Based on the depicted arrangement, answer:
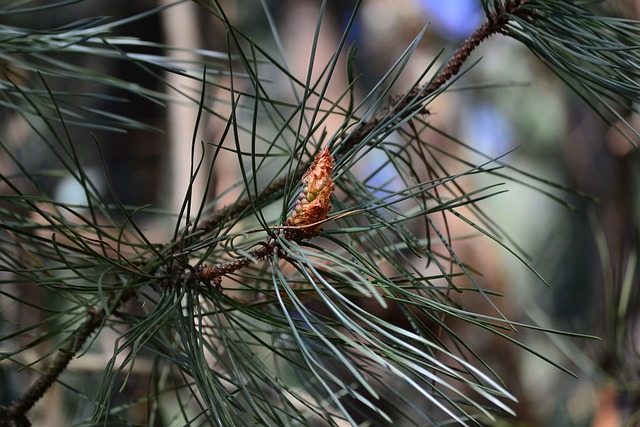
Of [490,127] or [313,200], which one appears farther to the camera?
[490,127]

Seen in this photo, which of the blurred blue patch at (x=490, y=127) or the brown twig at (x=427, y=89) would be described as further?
the blurred blue patch at (x=490, y=127)

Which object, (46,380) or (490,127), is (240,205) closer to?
(46,380)

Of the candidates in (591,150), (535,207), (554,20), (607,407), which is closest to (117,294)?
(554,20)

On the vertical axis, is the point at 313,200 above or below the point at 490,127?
below

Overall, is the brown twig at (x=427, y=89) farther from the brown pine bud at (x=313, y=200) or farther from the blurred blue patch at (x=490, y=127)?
the blurred blue patch at (x=490, y=127)

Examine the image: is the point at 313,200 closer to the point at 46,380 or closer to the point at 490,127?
the point at 46,380

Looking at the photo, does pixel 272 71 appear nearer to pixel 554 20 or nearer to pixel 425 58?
pixel 425 58

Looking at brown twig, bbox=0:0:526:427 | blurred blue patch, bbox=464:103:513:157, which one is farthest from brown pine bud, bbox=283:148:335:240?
blurred blue patch, bbox=464:103:513:157

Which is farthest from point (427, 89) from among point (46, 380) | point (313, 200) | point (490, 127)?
point (490, 127)

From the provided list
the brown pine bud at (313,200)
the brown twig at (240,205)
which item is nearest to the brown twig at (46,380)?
the brown twig at (240,205)


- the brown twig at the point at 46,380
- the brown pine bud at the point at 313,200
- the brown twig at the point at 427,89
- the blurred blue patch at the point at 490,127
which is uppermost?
the blurred blue patch at the point at 490,127
